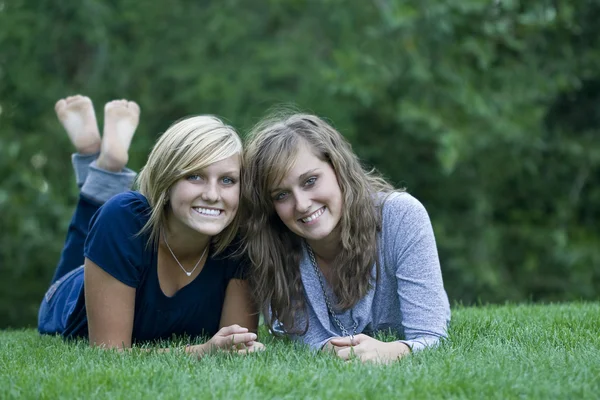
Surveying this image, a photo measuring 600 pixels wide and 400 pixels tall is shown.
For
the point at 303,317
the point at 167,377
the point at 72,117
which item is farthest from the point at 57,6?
the point at 167,377

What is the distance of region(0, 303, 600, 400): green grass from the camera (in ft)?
8.82

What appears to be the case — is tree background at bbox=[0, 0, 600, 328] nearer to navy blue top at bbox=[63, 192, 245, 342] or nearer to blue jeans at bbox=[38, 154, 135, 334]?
blue jeans at bbox=[38, 154, 135, 334]

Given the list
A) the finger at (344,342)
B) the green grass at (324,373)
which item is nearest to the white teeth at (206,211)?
the green grass at (324,373)

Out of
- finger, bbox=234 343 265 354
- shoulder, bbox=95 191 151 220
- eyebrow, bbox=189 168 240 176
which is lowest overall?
finger, bbox=234 343 265 354

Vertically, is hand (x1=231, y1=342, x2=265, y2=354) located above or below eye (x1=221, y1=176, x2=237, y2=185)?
below

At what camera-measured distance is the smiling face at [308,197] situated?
3.60 metres

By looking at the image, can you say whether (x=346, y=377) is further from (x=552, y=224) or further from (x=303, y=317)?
(x=552, y=224)

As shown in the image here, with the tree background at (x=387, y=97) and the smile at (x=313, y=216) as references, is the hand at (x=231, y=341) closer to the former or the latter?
the smile at (x=313, y=216)

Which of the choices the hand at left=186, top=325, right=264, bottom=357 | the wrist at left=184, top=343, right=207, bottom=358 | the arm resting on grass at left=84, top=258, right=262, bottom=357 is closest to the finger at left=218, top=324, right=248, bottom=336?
the hand at left=186, top=325, right=264, bottom=357

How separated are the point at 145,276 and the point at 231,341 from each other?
2.12 ft

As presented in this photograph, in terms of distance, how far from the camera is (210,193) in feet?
11.8

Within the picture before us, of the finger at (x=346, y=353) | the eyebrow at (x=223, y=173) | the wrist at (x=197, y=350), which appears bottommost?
the wrist at (x=197, y=350)

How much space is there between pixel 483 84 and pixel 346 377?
617 cm

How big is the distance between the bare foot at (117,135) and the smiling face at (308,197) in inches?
66.6
